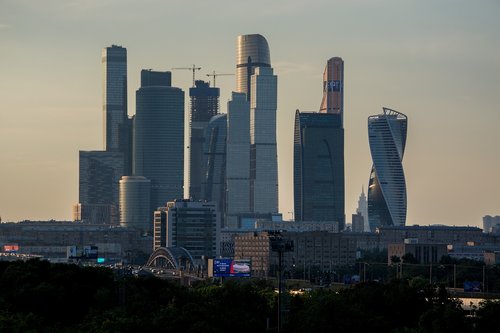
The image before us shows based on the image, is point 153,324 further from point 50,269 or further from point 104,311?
point 50,269

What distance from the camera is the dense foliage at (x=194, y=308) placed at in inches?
5084

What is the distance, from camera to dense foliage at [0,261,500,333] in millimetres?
129125

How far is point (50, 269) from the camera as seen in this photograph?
178 meters

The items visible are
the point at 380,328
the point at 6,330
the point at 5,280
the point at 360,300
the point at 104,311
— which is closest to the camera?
the point at 6,330

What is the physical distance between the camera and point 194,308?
135 m

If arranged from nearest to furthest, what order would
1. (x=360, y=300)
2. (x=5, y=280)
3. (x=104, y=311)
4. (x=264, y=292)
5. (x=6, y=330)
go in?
(x=6, y=330), (x=104, y=311), (x=360, y=300), (x=5, y=280), (x=264, y=292)

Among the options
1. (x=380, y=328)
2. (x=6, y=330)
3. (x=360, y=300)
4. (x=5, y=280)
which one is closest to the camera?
(x=6, y=330)

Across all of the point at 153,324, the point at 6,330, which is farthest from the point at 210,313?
the point at 6,330

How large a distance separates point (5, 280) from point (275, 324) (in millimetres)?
36178

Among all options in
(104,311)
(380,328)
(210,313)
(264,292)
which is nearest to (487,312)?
(380,328)

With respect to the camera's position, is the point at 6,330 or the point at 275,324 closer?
the point at 6,330

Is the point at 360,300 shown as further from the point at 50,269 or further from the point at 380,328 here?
the point at 50,269

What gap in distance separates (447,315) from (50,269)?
61.3 m

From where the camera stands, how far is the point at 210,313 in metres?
135
